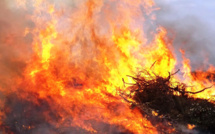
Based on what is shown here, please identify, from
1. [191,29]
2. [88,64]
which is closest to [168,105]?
[88,64]

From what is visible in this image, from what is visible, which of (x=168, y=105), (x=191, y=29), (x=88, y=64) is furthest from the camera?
(x=191, y=29)

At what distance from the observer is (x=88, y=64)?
1000cm

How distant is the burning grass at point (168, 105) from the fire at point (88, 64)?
1.24 ft

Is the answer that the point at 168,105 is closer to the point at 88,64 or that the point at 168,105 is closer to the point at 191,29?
the point at 88,64

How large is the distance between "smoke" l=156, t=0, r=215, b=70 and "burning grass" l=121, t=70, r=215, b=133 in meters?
4.79

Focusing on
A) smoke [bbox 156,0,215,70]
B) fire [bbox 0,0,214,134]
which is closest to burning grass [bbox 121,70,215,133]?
fire [bbox 0,0,214,134]

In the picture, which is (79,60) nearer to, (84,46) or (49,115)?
(84,46)

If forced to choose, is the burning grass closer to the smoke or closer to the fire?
the fire

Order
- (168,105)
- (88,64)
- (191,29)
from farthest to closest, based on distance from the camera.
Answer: (191,29), (88,64), (168,105)

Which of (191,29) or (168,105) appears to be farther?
(191,29)

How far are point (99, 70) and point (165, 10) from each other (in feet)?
25.7

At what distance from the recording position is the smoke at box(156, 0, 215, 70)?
1162cm

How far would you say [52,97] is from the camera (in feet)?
23.7

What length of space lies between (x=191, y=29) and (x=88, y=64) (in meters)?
7.88
